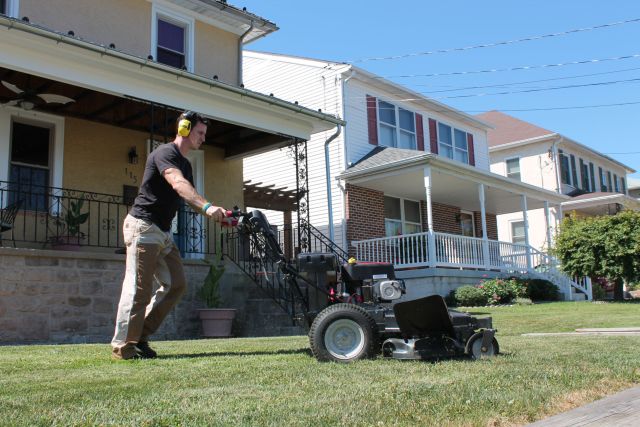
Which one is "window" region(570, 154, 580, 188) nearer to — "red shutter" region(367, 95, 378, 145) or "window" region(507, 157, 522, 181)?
"window" region(507, 157, 522, 181)

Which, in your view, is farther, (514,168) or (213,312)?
(514,168)

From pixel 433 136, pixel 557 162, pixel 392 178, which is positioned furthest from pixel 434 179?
pixel 557 162

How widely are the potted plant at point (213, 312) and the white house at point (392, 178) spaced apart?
599cm

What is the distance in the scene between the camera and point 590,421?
2557mm

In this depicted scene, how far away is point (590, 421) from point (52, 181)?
10.3 meters

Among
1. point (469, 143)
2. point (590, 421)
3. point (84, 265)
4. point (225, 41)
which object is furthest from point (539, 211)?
point (590, 421)

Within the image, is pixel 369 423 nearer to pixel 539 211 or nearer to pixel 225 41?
pixel 225 41

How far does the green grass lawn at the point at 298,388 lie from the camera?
261cm

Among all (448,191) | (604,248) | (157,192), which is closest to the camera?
(157,192)

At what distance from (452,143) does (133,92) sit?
14.4 m

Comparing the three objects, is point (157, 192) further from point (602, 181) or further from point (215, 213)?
point (602, 181)

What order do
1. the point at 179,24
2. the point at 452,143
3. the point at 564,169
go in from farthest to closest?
the point at 564,169 < the point at 452,143 < the point at 179,24

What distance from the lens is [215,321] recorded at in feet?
32.2

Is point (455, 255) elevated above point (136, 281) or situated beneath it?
elevated above
